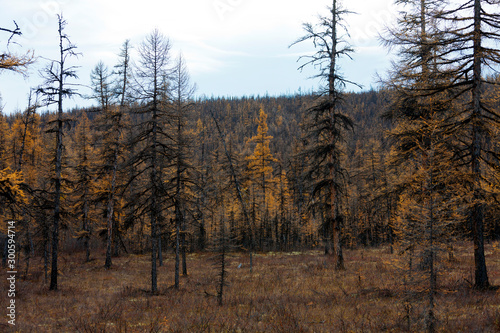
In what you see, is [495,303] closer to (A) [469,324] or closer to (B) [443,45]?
(A) [469,324]

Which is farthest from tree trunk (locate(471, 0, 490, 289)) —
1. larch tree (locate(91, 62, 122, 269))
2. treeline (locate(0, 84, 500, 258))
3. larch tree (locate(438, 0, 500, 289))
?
larch tree (locate(91, 62, 122, 269))

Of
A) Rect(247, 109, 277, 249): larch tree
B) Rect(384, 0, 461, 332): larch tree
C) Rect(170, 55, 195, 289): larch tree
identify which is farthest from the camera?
Rect(247, 109, 277, 249): larch tree

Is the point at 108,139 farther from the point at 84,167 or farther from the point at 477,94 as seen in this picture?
the point at 477,94

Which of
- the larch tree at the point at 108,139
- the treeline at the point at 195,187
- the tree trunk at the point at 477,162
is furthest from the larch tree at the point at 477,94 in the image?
the larch tree at the point at 108,139

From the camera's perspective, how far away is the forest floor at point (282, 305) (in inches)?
299

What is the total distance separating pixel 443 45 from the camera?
1095cm

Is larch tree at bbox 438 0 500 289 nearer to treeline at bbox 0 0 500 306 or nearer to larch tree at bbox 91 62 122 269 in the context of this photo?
treeline at bbox 0 0 500 306

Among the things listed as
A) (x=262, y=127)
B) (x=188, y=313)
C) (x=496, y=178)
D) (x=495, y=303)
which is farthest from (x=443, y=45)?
(x=262, y=127)

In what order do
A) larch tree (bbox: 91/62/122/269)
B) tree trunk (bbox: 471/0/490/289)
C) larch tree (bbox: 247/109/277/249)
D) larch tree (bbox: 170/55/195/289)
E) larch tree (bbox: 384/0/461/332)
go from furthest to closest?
larch tree (bbox: 247/109/277/249) < larch tree (bbox: 91/62/122/269) < larch tree (bbox: 170/55/195/289) < tree trunk (bbox: 471/0/490/289) < larch tree (bbox: 384/0/461/332)

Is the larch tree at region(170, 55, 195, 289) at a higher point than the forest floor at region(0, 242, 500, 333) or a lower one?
higher

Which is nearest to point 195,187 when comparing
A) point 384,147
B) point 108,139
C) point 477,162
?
point 108,139

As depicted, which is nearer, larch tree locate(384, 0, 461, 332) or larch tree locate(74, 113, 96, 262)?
larch tree locate(384, 0, 461, 332)

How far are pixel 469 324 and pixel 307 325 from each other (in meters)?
4.10

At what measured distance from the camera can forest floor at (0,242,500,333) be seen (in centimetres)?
761
